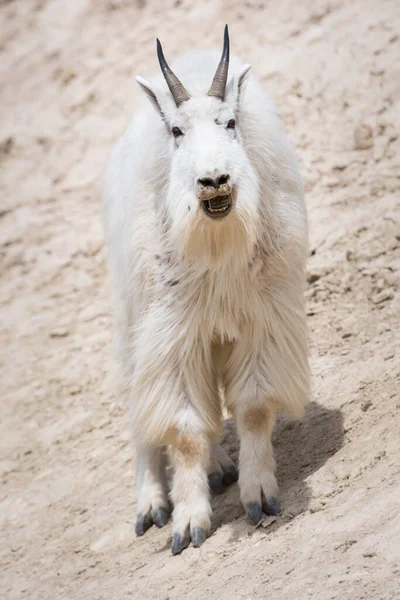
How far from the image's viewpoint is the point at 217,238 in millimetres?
4801

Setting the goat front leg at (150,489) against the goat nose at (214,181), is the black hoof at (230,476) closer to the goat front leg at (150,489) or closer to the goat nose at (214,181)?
the goat front leg at (150,489)

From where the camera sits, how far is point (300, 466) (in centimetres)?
546

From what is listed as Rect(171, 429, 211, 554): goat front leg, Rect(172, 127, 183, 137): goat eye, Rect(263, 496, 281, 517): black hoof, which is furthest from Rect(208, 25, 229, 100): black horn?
Rect(263, 496, 281, 517): black hoof

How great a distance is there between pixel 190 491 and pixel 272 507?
1.51 feet

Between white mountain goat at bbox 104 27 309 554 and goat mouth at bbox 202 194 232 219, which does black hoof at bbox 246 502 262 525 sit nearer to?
white mountain goat at bbox 104 27 309 554

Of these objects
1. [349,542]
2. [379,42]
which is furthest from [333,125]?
[349,542]

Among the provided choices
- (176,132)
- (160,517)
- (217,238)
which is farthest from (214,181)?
(160,517)

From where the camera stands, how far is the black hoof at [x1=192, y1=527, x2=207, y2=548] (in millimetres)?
5000

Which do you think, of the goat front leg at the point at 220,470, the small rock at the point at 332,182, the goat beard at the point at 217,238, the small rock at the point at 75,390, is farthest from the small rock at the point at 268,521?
the small rock at the point at 332,182

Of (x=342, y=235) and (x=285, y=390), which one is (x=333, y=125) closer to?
(x=342, y=235)

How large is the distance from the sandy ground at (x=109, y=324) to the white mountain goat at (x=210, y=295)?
39 cm

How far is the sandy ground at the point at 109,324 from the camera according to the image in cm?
465

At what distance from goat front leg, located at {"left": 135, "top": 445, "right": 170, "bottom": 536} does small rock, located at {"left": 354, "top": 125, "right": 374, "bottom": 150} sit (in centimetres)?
342

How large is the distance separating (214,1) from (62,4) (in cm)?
257
